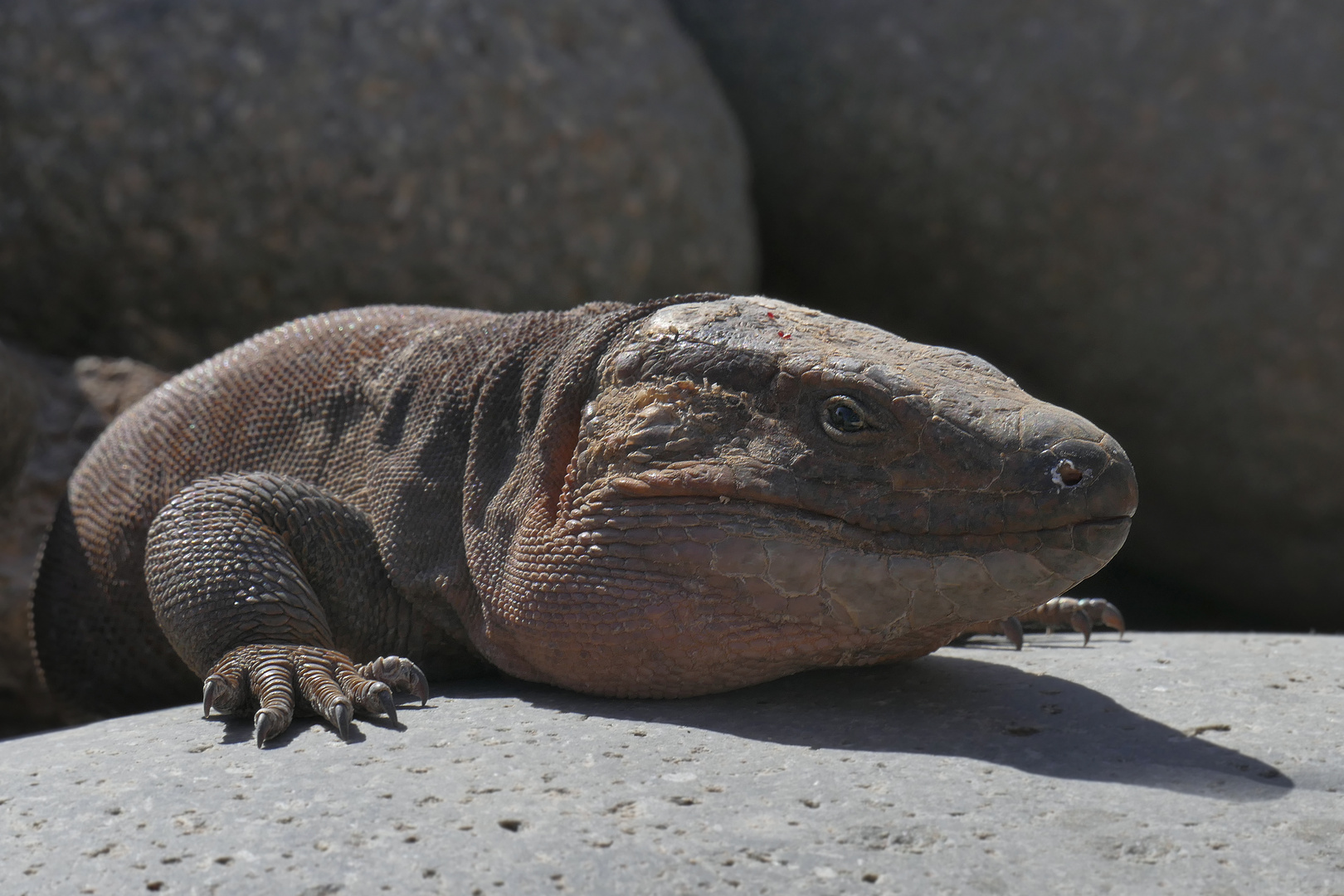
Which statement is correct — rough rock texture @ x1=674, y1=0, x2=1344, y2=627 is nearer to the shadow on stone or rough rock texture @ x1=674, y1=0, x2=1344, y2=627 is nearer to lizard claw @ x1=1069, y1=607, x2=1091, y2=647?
lizard claw @ x1=1069, y1=607, x2=1091, y2=647

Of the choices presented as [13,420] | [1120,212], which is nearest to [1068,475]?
[13,420]

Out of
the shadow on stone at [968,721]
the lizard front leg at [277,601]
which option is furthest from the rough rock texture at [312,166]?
the shadow on stone at [968,721]

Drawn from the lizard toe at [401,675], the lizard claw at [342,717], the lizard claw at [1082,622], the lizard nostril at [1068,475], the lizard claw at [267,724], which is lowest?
the lizard claw at [267,724]

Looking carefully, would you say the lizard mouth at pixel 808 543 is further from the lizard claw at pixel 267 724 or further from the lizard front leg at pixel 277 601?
the lizard claw at pixel 267 724

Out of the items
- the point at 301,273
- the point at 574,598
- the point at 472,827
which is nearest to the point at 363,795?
the point at 472,827

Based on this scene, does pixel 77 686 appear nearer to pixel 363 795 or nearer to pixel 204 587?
pixel 204 587

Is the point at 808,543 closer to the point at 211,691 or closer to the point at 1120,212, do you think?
the point at 211,691

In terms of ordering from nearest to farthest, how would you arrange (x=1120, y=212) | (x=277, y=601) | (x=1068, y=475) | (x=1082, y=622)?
(x=1068, y=475), (x=277, y=601), (x=1082, y=622), (x=1120, y=212)
